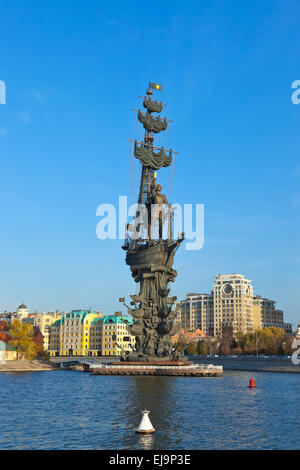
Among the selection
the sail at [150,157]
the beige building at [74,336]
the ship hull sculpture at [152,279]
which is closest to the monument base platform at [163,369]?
the ship hull sculpture at [152,279]

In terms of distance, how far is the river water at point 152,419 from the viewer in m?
29.4

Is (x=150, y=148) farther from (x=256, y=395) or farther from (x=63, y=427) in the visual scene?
(x=63, y=427)

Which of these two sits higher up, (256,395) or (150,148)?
(150,148)

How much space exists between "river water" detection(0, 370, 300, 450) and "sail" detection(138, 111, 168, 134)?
263 feet

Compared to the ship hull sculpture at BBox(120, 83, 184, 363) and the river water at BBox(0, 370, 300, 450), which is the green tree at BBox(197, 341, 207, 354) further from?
the river water at BBox(0, 370, 300, 450)

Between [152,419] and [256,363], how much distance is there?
323ft

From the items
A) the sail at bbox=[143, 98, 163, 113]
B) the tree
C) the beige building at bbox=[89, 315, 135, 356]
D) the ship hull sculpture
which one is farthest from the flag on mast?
the beige building at bbox=[89, 315, 135, 356]

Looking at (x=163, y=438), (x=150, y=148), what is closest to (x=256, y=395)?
(x=163, y=438)

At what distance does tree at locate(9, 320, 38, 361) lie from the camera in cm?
12150

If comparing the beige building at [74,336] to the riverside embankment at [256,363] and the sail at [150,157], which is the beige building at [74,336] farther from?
the sail at [150,157]

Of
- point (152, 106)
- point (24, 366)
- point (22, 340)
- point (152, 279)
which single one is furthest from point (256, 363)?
point (152, 106)

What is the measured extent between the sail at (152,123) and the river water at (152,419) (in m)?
80.2

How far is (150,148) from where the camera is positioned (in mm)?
124625
